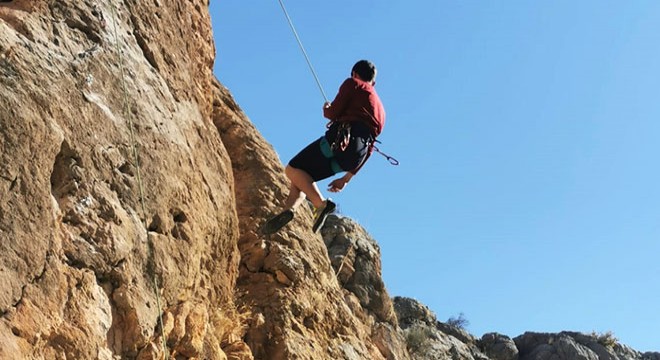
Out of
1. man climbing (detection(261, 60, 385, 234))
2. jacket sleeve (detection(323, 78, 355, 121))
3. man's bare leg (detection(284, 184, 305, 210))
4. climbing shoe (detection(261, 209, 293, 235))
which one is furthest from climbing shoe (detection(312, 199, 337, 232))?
jacket sleeve (detection(323, 78, 355, 121))

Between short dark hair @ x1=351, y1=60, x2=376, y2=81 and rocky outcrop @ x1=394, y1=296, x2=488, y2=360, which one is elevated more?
rocky outcrop @ x1=394, y1=296, x2=488, y2=360

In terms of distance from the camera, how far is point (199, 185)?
9.80 m

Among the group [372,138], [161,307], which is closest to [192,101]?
[372,138]

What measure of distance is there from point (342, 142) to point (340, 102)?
0.48m

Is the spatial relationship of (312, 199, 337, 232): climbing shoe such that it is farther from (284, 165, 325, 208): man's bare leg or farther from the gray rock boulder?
the gray rock boulder

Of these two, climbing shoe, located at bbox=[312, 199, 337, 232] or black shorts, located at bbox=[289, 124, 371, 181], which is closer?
black shorts, located at bbox=[289, 124, 371, 181]

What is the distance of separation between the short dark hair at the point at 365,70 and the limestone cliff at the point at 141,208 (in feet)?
6.75

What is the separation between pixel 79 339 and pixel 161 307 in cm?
141

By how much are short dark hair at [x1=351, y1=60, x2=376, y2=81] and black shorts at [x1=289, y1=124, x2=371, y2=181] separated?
2.02 ft

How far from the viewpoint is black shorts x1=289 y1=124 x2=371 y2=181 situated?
9.34m

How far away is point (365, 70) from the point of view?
9656 mm

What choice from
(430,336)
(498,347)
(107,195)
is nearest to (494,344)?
(498,347)

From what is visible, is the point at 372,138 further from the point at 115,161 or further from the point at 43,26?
the point at 43,26

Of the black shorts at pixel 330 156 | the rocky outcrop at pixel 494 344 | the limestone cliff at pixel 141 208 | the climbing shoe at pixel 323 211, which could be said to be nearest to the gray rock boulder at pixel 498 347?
the rocky outcrop at pixel 494 344
